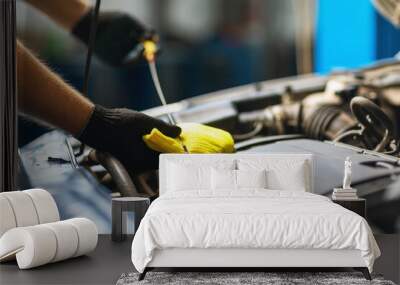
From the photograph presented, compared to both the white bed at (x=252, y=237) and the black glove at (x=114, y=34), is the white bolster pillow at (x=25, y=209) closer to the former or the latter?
the white bed at (x=252, y=237)

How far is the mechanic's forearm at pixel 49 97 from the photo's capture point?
280 inches

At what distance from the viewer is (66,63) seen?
7156 millimetres

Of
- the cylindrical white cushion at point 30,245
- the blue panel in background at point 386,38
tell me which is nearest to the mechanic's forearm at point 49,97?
the cylindrical white cushion at point 30,245

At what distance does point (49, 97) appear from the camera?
711 centimetres

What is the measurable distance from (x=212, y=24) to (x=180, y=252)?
304 cm

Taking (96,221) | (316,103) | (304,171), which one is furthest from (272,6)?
(96,221)

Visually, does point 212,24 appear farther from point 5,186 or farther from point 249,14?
point 5,186

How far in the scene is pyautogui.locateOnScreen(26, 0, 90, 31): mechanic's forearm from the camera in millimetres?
7102

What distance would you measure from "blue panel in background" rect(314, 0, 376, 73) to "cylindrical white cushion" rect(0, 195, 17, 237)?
133 inches

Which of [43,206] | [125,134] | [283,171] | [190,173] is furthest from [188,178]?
[43,206]

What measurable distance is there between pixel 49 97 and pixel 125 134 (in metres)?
0.85

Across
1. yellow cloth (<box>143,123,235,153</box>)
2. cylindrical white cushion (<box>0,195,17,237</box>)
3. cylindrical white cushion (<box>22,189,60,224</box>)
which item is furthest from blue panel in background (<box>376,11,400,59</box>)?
cylindrical white cushion (<box>0,195,17,237</box>)

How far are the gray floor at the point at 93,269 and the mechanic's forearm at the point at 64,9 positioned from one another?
7.80 ft

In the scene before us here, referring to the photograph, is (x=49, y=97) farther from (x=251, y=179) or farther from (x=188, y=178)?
(x=251, y=179)
